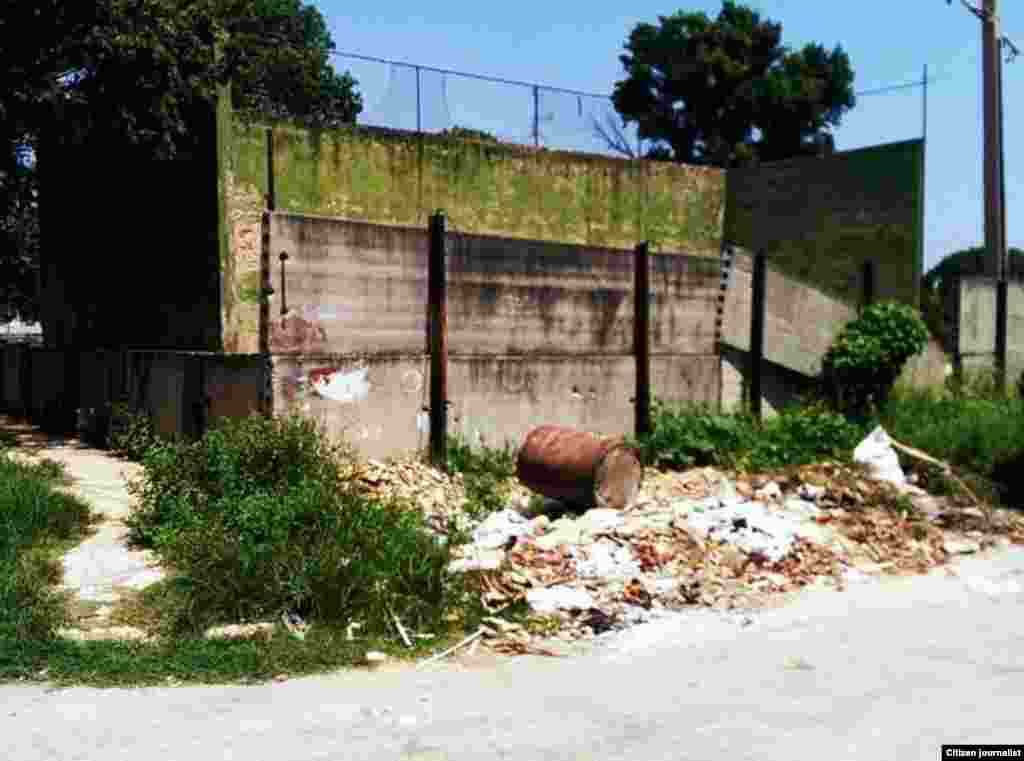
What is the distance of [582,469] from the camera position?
8.68 m

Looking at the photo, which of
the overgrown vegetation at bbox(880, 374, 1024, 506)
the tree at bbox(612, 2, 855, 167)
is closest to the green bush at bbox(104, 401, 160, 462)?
the overgrown vegetation at bbox(880, 374, 1024, 506)

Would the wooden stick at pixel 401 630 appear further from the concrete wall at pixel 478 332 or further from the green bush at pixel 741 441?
the green bush at pixel 741 441

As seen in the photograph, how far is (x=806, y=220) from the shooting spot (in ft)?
60.5

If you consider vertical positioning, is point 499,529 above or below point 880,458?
below

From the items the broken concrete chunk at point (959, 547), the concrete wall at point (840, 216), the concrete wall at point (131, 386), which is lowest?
the broken concrete chunk at point (959, 547)

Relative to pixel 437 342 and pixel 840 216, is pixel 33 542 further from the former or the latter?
pixel 840 216

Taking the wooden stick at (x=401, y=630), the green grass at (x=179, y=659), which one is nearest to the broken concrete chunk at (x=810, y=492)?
the wooden stick at (x=401, y=630)

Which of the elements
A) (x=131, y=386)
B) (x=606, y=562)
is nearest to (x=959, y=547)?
(x=606, y=562)

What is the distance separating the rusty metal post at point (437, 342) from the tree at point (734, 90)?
27.6m

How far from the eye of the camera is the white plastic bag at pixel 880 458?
33.0ft

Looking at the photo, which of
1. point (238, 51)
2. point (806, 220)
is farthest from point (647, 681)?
point (806, 220)

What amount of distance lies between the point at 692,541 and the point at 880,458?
3761 mm

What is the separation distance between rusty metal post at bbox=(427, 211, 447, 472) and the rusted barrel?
1217 mm

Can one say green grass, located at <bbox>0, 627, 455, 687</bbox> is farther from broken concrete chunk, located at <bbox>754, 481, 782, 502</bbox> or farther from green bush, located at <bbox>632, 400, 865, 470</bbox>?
green bush, located at <bbox>632, 400, 865, 470</bbox>
